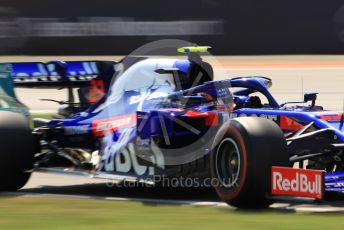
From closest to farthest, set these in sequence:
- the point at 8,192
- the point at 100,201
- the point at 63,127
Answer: the point at 100,201
the point at 8,192
the point at 63,127

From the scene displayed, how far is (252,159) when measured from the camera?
6.03 metres

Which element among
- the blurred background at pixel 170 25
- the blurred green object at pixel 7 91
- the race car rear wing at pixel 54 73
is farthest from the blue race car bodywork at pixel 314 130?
the blurred background at pixel 170 25

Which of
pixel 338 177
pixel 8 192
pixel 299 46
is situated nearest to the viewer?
pixel 338 177

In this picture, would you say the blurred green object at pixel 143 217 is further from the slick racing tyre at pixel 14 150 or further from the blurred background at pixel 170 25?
the blurred background at pixel 170 25

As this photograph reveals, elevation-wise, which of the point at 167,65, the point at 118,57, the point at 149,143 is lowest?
the point at 149,143

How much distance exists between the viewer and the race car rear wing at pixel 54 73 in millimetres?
8852

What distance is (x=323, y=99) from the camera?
16.2 m

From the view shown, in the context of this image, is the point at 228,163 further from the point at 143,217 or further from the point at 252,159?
the point at 143,217

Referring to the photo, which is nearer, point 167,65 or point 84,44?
point 167,65

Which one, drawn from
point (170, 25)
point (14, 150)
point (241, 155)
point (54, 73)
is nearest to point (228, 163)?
point (241, 155)

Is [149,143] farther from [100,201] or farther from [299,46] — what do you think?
[299,46]

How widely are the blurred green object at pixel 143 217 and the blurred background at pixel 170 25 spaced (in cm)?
1862

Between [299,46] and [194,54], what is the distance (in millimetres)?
17180

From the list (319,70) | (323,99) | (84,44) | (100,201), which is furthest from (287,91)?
(100,201)
